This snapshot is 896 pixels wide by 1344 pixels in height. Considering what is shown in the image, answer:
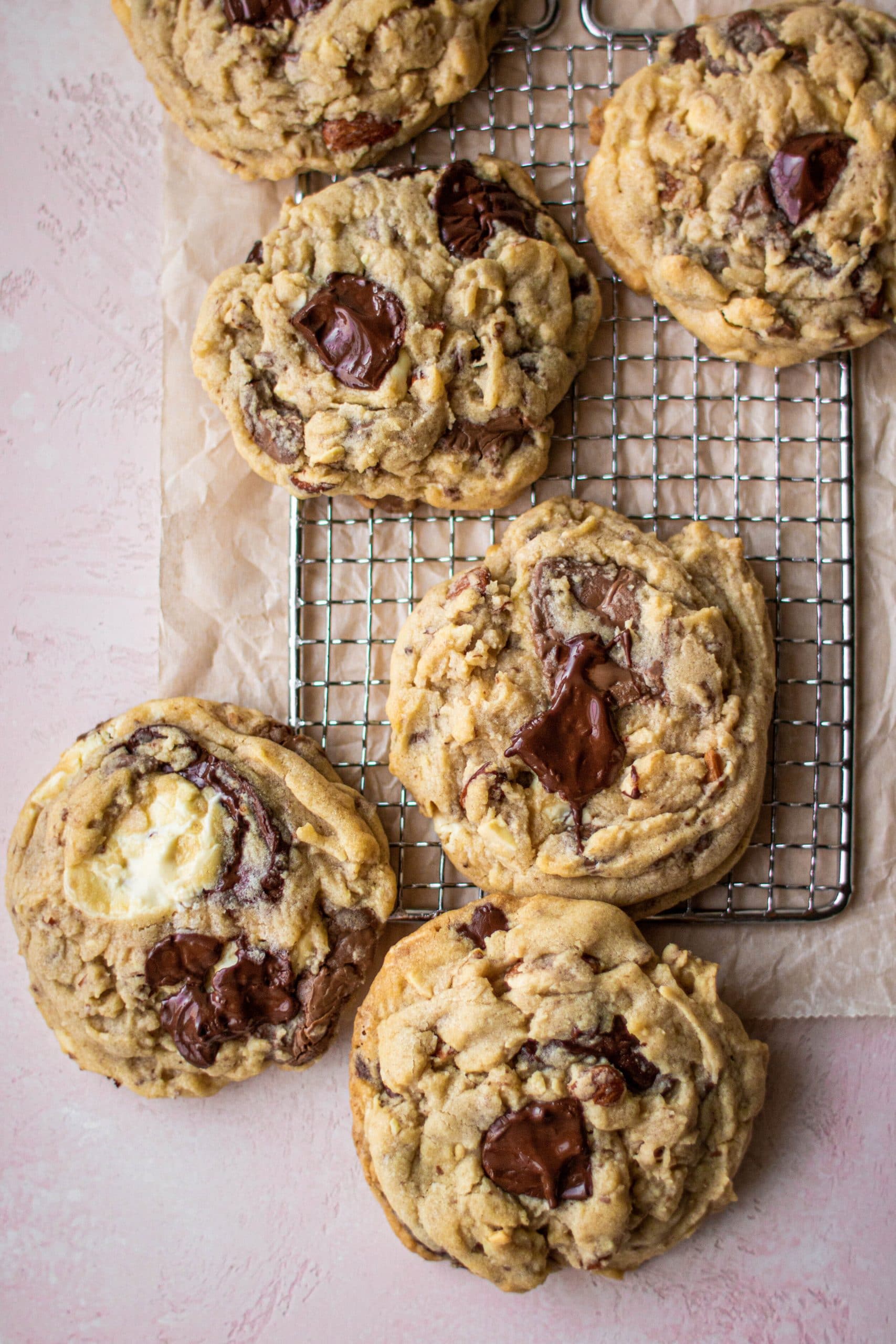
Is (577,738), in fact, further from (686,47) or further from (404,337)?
(686,47)

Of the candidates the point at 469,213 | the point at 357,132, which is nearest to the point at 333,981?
the point at 469,213

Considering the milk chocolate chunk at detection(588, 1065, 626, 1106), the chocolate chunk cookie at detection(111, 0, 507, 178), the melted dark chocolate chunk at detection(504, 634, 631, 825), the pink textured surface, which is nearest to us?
the milk chocolate chunk at detection(588, 1065, 626, 1106)

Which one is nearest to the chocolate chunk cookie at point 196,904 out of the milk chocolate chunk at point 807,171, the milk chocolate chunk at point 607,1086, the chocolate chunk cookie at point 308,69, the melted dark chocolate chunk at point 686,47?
the milk chocolate chunk at point 607,1086

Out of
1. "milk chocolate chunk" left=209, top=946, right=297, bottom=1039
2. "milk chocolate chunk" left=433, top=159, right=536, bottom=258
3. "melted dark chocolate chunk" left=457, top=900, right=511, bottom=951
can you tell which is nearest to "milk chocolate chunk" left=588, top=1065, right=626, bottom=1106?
"melted dark chocolate chunk" left=457, top=900, right=511, bottom=951

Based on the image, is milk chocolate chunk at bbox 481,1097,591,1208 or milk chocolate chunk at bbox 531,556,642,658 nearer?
milk chocolate chunk at bbox 481,1097,591,1208

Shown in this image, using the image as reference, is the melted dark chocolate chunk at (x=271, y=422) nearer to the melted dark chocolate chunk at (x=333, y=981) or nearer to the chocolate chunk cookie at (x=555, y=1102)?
the melted dark chocolate chunk at (x=333, y=981)

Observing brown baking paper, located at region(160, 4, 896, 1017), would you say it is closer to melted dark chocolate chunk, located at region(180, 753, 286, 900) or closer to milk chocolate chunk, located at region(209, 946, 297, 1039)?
melted dark chocolate chunk, located at region(180, 753, 286, 900)

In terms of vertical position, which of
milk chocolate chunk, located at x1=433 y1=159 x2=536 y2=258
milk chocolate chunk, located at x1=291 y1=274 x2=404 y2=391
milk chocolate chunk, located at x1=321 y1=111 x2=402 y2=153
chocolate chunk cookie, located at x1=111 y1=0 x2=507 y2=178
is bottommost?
milk chocolate chunk, located at x1=291 y1=274 x2=404 y2=391
